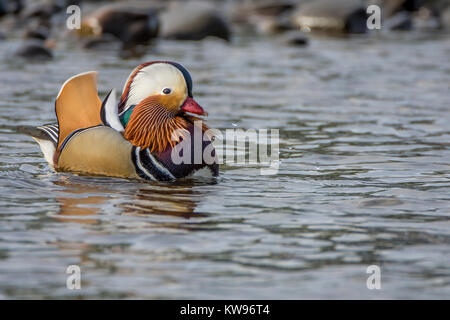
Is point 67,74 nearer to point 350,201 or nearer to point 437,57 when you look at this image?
point 437,57

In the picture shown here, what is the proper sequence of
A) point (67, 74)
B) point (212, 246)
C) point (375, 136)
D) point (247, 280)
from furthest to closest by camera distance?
point (67, 74), point (375, 136), point (212, 246), point (247, 280)

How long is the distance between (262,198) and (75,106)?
5.73 ft

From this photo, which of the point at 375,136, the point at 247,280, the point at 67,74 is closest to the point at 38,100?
the point at 67,74

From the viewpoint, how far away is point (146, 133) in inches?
292

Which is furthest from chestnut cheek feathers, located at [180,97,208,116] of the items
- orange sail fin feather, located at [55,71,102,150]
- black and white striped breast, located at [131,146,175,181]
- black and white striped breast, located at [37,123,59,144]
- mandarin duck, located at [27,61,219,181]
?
black and white striped breast, located at [37,123,59,144]

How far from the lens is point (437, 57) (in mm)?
17438

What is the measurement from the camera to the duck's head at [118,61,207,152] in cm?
741

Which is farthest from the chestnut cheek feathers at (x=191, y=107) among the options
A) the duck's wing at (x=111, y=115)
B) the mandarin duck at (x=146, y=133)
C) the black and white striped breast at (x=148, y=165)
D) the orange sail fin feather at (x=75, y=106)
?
the orange sail fin feather at (x=75, y=106)

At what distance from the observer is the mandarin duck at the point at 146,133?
24.3ft

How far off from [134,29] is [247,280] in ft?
47.9

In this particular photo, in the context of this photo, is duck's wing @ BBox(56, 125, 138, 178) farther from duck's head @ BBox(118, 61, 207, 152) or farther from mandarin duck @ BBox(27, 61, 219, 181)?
duck's head @ BBox(118, 61, 207, 152)

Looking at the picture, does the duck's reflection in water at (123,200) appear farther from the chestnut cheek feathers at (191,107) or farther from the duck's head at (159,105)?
the chestnut cheek feathers at (191,107)

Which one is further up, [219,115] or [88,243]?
[219,115]

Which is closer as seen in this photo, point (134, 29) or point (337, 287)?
point (337, 287)
